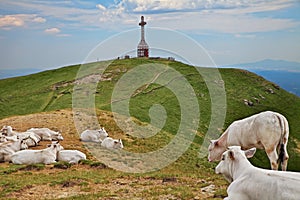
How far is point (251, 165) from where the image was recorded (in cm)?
1000

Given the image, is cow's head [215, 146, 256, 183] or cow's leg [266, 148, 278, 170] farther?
cow's leg [266, 148, 278, 170]

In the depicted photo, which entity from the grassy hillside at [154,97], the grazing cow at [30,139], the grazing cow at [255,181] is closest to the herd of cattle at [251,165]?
the grazing cow at [255,181]

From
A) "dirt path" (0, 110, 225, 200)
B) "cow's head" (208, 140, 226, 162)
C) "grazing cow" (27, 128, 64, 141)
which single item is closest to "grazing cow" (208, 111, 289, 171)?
"cow's head" (208, 140, 226, 162)

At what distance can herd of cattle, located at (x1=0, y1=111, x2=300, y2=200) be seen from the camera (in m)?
8.85

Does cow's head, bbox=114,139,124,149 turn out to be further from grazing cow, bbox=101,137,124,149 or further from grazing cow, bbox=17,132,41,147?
grazing cow, bbox=17,132,41,147

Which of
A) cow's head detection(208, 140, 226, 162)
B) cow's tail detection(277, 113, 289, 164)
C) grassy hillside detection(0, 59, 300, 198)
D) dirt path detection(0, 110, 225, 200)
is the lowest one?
grassy hillside detection(0, 59, 300, 198)

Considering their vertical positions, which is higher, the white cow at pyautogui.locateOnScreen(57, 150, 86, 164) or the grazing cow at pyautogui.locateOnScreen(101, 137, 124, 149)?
the white cow at pyautogui.locateOnScreen(57, 150, 86, 164)

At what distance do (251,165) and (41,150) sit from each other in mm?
12099

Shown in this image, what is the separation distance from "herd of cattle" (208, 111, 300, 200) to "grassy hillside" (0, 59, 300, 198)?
26.7 feet

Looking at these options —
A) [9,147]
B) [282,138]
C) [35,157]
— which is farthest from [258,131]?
[9,147]

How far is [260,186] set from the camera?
29.5 ft

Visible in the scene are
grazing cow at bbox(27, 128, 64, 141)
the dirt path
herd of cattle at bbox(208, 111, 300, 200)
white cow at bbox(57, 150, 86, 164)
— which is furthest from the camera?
grazing cow at bbox(27, 128, 64, 141)

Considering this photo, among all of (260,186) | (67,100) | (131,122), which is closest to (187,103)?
(67,100)

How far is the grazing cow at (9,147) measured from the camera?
64.0 feet
